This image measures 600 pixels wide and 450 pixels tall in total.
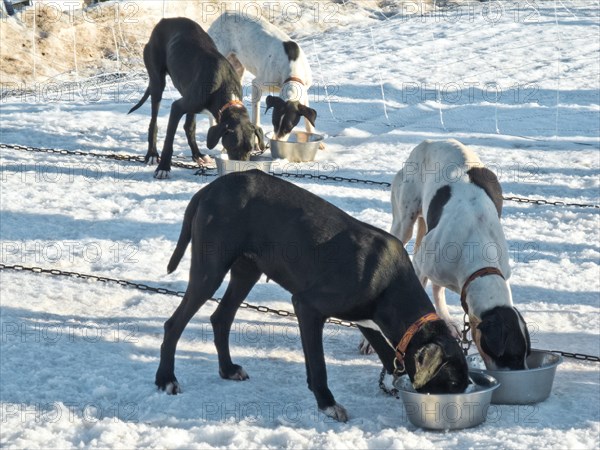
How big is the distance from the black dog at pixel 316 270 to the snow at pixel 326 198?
1.05 ft

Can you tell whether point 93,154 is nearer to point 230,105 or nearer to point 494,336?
point 230,105

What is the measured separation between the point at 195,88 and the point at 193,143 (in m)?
0.84

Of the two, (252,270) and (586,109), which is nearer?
(252,270)

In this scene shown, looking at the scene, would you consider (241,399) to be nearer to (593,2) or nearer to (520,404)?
(520,404)

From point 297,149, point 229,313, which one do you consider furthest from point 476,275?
point 297,149

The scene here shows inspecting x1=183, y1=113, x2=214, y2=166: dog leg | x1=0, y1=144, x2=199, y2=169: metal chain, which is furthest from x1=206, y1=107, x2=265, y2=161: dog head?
x1=0, y1=144, x2=199, y2=169: metal chain

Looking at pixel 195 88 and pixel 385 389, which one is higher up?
pixel 195 88

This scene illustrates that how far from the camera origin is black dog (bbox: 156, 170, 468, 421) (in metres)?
4.51

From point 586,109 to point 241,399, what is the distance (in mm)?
7805

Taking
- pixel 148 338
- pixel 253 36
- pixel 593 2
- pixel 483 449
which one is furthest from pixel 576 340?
pixel 593 2

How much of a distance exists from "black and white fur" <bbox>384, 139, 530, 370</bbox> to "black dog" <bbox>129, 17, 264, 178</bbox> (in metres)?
2.30

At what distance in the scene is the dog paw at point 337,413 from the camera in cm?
476

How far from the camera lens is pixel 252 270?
17.2ft

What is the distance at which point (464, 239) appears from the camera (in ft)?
17.5
